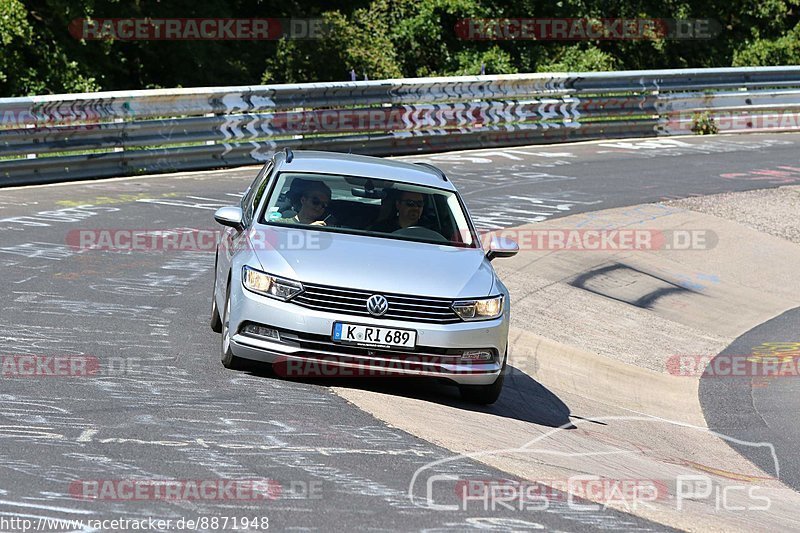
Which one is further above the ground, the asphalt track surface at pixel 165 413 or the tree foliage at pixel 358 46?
the tree foliage at pixel 358 46

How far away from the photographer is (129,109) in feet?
64.5

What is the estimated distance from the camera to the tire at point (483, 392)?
9.16 metres

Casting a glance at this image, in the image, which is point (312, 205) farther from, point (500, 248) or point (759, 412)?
point (759, 412)

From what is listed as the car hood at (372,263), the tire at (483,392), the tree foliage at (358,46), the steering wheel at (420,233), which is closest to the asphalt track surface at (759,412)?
the tire at (483,392)

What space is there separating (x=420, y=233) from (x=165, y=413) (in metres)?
2.75

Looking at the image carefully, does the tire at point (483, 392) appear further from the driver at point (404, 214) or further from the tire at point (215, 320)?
the tire at point (215, 320)

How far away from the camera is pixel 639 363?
13.8 meters

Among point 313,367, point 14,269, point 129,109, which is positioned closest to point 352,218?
point 313,367

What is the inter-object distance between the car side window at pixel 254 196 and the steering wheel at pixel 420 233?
115 centimetres

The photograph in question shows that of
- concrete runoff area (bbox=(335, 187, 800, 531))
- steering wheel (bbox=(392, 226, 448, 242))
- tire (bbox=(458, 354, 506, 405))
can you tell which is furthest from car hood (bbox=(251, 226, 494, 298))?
concrete runoff area (bbox=(335, 187, 800, 531))

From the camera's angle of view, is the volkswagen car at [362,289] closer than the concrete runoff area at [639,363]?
No

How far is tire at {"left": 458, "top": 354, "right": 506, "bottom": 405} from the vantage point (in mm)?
9164

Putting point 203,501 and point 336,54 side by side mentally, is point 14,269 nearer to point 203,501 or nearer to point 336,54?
point 203,501

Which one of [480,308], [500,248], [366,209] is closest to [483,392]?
[480,308]
